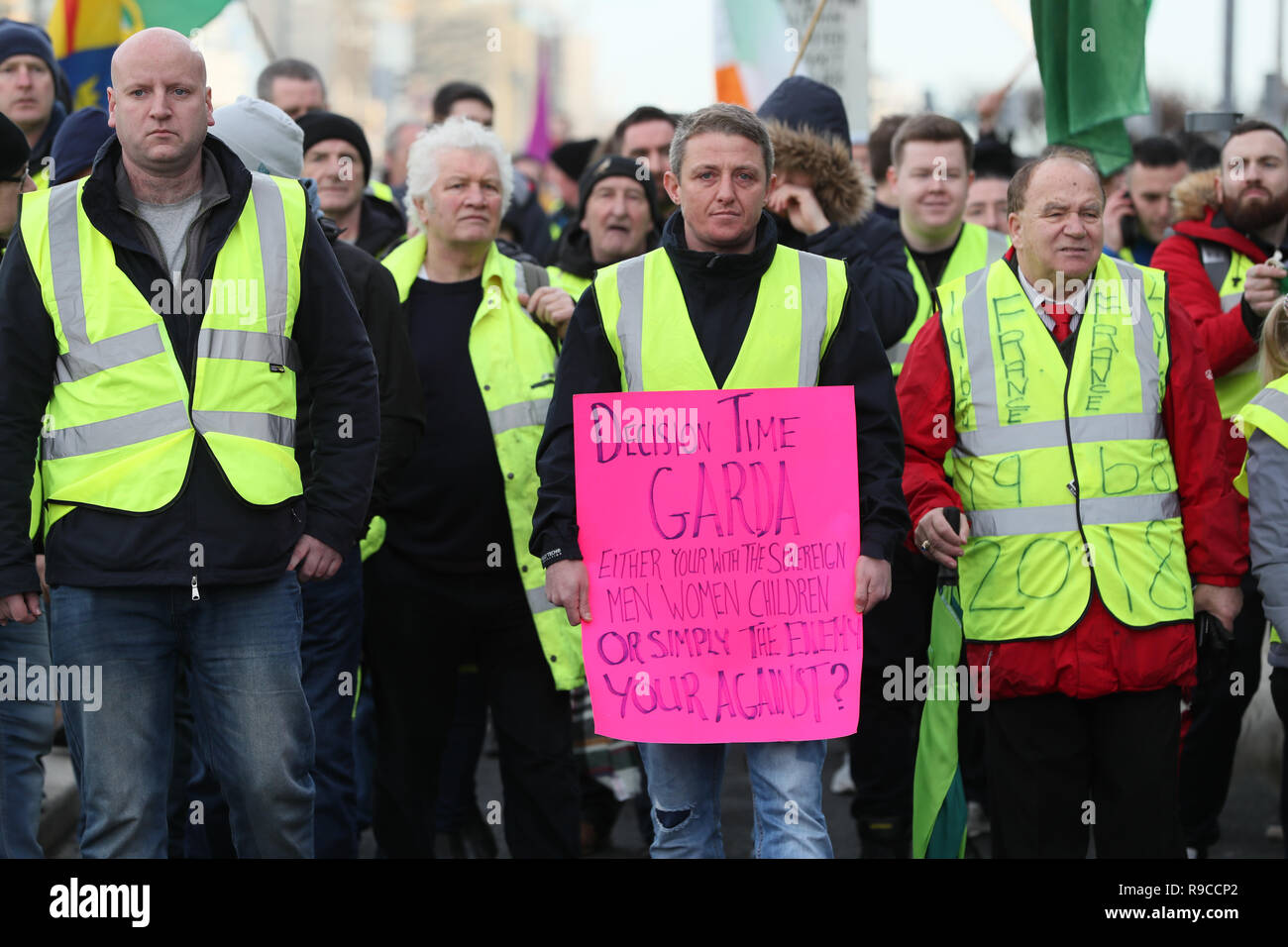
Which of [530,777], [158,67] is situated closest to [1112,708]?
[530,777]

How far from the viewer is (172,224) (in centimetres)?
412

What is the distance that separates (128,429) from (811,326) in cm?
170

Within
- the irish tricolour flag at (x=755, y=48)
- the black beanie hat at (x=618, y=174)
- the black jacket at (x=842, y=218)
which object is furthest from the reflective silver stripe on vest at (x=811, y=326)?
the irish tricolour flag at (x=755, y=48)

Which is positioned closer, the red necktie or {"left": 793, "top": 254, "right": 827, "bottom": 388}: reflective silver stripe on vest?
{"left": 793, "top": 254, "right": 827, "bottom": 388}: reflective silver stripe on vest

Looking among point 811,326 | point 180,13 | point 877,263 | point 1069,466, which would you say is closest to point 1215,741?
point 1069,466

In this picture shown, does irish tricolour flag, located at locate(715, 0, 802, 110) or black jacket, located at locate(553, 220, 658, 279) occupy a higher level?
irish tricolour flag, located at locate(715, 0, 802, 110)

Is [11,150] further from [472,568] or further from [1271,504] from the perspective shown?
[1271,504]

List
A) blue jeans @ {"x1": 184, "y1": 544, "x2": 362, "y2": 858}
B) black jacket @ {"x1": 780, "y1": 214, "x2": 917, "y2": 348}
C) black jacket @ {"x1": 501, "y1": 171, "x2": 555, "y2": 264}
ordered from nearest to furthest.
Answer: blue jeans @ {"x1": 184, "y1": 544, "x2": 362, "y2": 858} < black jacket @ {"x1": 780, "y1": 214, "x2": 917, "y2": 348} < black jacket @ {"x1": 501, "y1": 171, "x2": 555, "y2": 264}

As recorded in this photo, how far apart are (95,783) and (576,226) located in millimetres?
3070

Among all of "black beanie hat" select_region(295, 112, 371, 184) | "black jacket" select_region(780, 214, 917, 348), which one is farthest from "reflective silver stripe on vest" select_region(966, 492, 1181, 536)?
"black beanie hat" select_region(295, 112, 371, 184)

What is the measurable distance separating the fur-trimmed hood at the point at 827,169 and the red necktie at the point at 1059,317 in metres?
1.08

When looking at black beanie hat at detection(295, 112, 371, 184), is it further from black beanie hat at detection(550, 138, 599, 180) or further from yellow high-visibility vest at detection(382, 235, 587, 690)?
black beanie hat at detection(550, 138, 599, 180)

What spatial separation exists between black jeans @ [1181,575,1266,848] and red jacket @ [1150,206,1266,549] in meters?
0.74

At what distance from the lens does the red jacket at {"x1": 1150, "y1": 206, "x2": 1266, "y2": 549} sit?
221 inches
